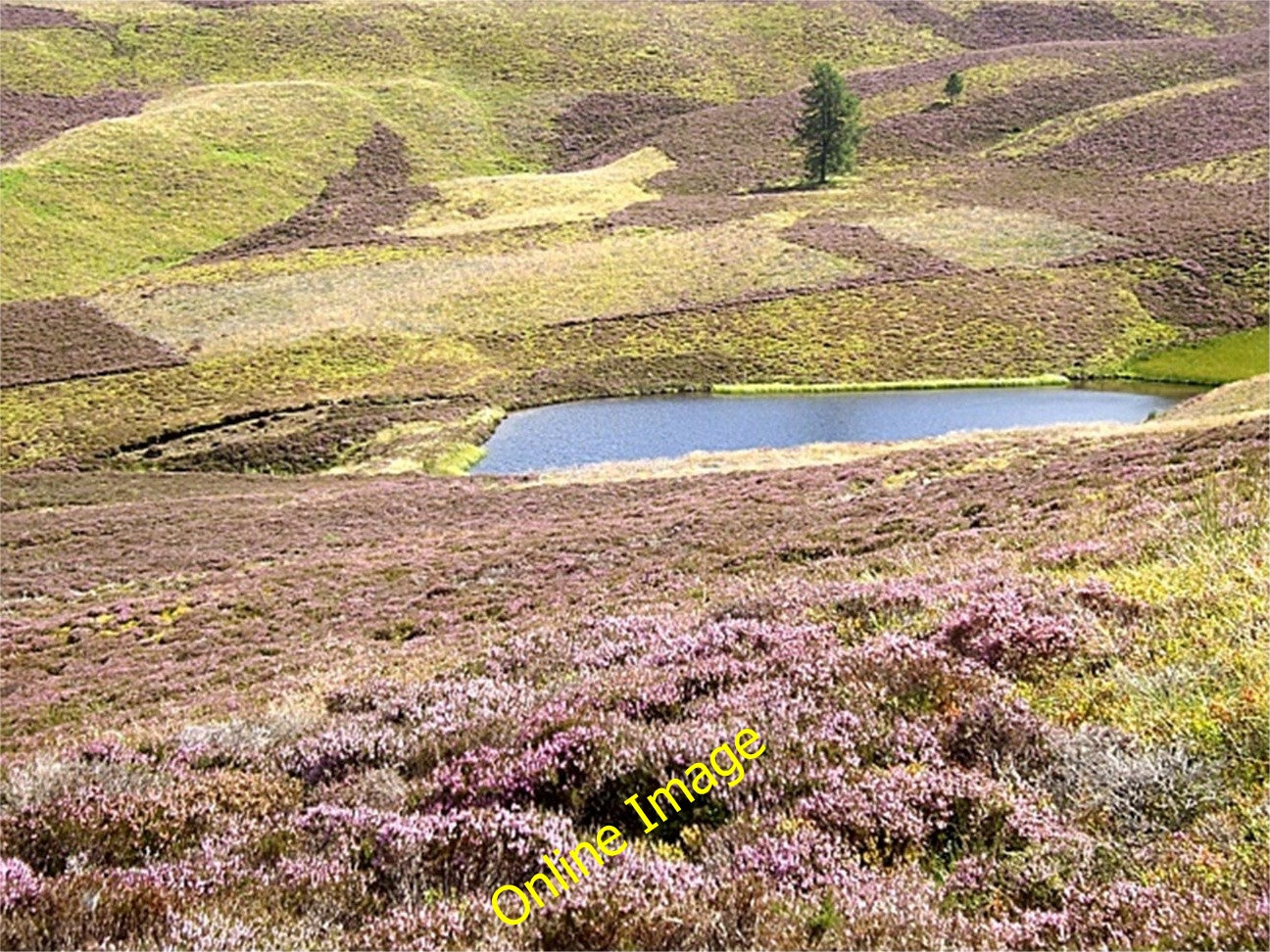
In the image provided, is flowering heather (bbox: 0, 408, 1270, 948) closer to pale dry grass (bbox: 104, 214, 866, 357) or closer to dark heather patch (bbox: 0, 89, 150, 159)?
pale dry grass (bbox: 104, 214, 866, 357)

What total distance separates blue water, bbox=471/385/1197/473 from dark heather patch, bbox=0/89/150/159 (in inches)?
3586

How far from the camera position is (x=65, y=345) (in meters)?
72.7

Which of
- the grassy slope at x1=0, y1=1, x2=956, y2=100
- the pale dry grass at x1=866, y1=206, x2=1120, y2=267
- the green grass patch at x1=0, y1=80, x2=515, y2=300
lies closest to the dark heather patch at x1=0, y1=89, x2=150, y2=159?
the green grass patch at x1=0, y1=80, x2=515, y2=300

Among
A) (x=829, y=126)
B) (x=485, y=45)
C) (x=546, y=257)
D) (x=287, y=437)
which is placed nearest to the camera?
(x=287, y=437)

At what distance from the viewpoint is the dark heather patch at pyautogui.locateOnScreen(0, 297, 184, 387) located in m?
68.5

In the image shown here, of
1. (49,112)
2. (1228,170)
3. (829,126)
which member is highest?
(49,112)


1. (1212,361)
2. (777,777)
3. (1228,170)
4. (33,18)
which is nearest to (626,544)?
(777,777)

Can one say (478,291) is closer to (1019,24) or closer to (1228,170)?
(1228,170)

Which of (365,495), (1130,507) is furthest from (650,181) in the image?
(1130,507)

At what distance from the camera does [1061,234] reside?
86.3 metres

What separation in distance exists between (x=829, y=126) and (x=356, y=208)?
5422cm

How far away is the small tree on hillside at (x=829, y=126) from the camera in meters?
112

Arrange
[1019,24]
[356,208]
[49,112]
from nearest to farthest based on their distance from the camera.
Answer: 1. [356,208]
2. [49,112]
3. [1019,24]

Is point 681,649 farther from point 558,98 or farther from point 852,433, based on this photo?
point 558,98
